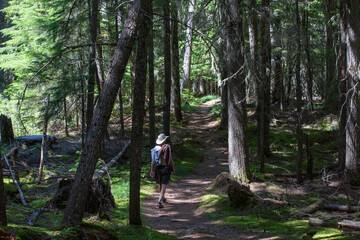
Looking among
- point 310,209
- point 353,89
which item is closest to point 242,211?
point 310,209

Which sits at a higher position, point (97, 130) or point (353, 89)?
point (353, 89)

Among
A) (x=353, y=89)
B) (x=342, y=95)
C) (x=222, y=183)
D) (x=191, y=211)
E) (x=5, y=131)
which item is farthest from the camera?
(x=5, y=131)

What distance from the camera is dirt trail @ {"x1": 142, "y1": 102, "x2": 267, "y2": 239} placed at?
6.43 meters

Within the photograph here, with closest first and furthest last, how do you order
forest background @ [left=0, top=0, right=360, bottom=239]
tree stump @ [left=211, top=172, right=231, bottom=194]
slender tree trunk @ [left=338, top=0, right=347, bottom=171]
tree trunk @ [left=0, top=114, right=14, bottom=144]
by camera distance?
forest background @ [left=0, top=0, right=360, bottom=239] < tree stump @ [left=211, top=172, right=231, bottom=194] < slender tree trunk @ [left=338, top=0, right=347, bottom=171] < tree trunk @ [left=0, top=114, right=14, bottom=144]

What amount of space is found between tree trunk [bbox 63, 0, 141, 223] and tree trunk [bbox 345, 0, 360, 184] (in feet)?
24.1

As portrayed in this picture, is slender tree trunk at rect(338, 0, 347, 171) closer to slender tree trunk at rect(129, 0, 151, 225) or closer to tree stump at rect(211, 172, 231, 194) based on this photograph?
tree stump at rect(211, 172, 231, 194)

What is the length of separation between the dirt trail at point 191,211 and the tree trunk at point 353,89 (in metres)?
4.76

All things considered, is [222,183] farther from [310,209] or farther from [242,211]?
[310,209]

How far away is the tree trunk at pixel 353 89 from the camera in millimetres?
9172

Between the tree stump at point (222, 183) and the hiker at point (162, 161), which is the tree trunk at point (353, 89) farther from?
the hiker at point (162, 161)

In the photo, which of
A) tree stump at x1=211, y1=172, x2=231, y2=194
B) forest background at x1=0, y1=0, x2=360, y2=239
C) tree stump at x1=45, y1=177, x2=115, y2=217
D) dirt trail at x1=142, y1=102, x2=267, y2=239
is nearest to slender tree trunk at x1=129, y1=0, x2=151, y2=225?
forest background at x1=0, y1=0, x2=360, y2=239

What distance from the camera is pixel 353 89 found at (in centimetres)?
922

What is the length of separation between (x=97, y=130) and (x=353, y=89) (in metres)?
8.11

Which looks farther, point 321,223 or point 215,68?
point 215,68
